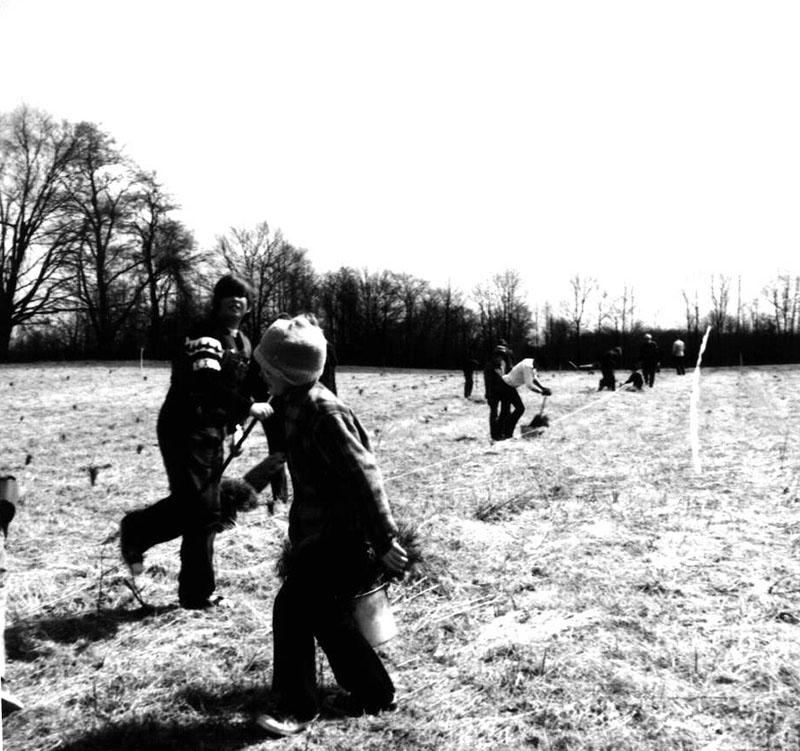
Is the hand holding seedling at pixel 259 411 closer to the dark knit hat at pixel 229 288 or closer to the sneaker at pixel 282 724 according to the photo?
the dark knit hat at pixel 229 288

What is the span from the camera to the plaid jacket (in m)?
2.77

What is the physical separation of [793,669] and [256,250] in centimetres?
6376

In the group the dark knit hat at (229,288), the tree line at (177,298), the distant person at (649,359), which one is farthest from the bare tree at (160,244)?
the dark knit hat at (229,288)

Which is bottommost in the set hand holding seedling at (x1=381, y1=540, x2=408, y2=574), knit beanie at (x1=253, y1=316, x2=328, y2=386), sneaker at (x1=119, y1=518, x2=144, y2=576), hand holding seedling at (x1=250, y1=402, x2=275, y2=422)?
sneaker at (x1=119, y1=518, x2=144, y2=576)

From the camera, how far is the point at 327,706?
9.96 feet

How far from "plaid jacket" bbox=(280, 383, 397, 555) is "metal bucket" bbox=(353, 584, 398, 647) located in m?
0.26

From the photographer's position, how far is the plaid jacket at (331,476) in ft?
9.09

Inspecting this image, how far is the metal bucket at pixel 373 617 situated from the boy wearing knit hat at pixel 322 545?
3 centimetres

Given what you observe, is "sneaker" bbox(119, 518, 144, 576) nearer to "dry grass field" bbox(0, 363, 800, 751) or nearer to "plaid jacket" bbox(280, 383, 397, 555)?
"dry grass field" bbox(0, 363, 800, 751)

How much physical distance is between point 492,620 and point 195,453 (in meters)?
1.80

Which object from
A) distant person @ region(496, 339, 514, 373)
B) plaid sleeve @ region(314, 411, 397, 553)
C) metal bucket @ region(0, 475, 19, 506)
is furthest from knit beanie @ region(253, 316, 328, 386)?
distant person @ region(496, 339, 514, 373)

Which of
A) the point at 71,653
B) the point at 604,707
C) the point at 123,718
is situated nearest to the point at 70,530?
the point at 71,653

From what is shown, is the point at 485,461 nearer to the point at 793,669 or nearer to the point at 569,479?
the point at 569,479

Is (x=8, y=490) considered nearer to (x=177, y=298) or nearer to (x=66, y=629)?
(x=66, y=629)
